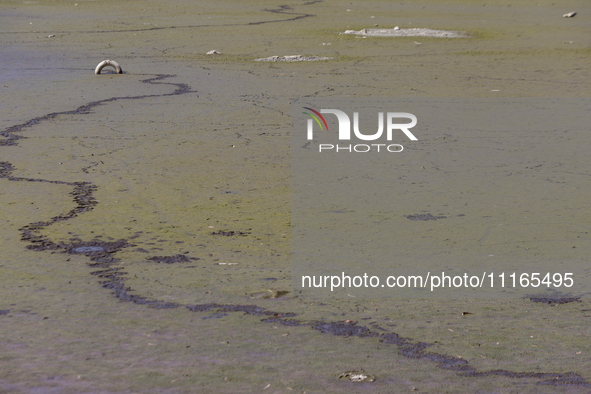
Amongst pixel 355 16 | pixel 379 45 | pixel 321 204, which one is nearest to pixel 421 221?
pixel 321 204

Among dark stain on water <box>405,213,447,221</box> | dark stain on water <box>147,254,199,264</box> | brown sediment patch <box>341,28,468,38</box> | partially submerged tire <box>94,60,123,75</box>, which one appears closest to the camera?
dark stain on water <box>147,254,199,264</box>

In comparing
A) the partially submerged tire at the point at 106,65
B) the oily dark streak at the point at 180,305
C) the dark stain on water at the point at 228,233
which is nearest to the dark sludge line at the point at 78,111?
the partially submerged tire at the point at 106,65

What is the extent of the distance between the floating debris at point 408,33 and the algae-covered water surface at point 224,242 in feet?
9.70

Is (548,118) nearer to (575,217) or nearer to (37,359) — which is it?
(575,217)

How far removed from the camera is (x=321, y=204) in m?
4.37

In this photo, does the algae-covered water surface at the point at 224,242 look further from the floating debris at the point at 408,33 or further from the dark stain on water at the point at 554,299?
the floating debris at the point at 408,33

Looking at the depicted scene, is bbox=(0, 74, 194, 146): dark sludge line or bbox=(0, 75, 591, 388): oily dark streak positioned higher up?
bbox=(0, 74, 194, 146): dark sludge line

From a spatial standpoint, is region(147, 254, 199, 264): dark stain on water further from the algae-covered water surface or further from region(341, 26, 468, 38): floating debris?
region(341, 26, 468, 38): floating debris

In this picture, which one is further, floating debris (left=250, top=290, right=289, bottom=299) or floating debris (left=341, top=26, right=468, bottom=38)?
floating debris (left=341, top=26, right=468, bottom=38)

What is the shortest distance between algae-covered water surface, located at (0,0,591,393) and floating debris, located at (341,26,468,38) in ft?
9.70

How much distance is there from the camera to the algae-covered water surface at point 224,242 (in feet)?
7.93

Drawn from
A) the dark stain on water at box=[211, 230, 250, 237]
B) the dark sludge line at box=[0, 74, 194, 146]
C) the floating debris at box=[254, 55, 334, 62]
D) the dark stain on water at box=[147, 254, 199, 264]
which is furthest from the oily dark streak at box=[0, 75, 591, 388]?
the floating debris at box=[254, 55, 334, 62]

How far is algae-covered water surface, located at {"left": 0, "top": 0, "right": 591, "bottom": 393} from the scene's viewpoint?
7.93 feet

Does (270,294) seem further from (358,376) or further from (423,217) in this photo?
(423,217)
